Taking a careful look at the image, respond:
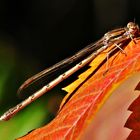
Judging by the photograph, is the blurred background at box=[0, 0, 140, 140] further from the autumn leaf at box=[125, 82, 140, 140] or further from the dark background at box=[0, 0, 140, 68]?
the autumn leaf at box=[125, 82, 140, 140]

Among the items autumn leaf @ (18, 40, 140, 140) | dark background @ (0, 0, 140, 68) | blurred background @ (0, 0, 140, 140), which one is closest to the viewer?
autumn leaf @ (18, 40, 140, 140)

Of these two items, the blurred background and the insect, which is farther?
the blurred background

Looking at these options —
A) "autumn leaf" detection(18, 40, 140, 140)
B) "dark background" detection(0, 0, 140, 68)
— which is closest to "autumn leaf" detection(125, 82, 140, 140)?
"autumn leaf" detection(18, 40, 140, 140)

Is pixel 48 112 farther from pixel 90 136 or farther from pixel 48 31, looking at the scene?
pixel 48 31

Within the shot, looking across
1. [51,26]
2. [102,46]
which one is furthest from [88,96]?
[51,26]

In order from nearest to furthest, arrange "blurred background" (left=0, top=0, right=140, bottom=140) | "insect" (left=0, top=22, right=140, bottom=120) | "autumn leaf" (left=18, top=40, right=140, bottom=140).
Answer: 1. "autumn leaf" (left=18, top=40, right=140, bottom=140)
2. "insect" (left=0, top=22, right=140, bottom=120)
3. "blurred background" (left=0, top=0, right=140, bottom=140)

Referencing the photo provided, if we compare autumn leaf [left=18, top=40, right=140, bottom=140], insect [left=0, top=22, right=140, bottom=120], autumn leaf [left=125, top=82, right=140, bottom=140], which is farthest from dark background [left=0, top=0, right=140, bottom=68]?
autumn leaf [left=125, top=82, right=140, bottom=140]

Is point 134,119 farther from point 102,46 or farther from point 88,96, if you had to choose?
point 102,46

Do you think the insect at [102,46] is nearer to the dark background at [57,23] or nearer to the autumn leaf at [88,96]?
the autumn leaf at [88,96]

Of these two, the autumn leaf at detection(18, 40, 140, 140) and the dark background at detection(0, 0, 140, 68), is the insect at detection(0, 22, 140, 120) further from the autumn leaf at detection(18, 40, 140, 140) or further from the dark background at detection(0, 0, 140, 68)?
the dark background at detection(0, 0, 140, 68)
